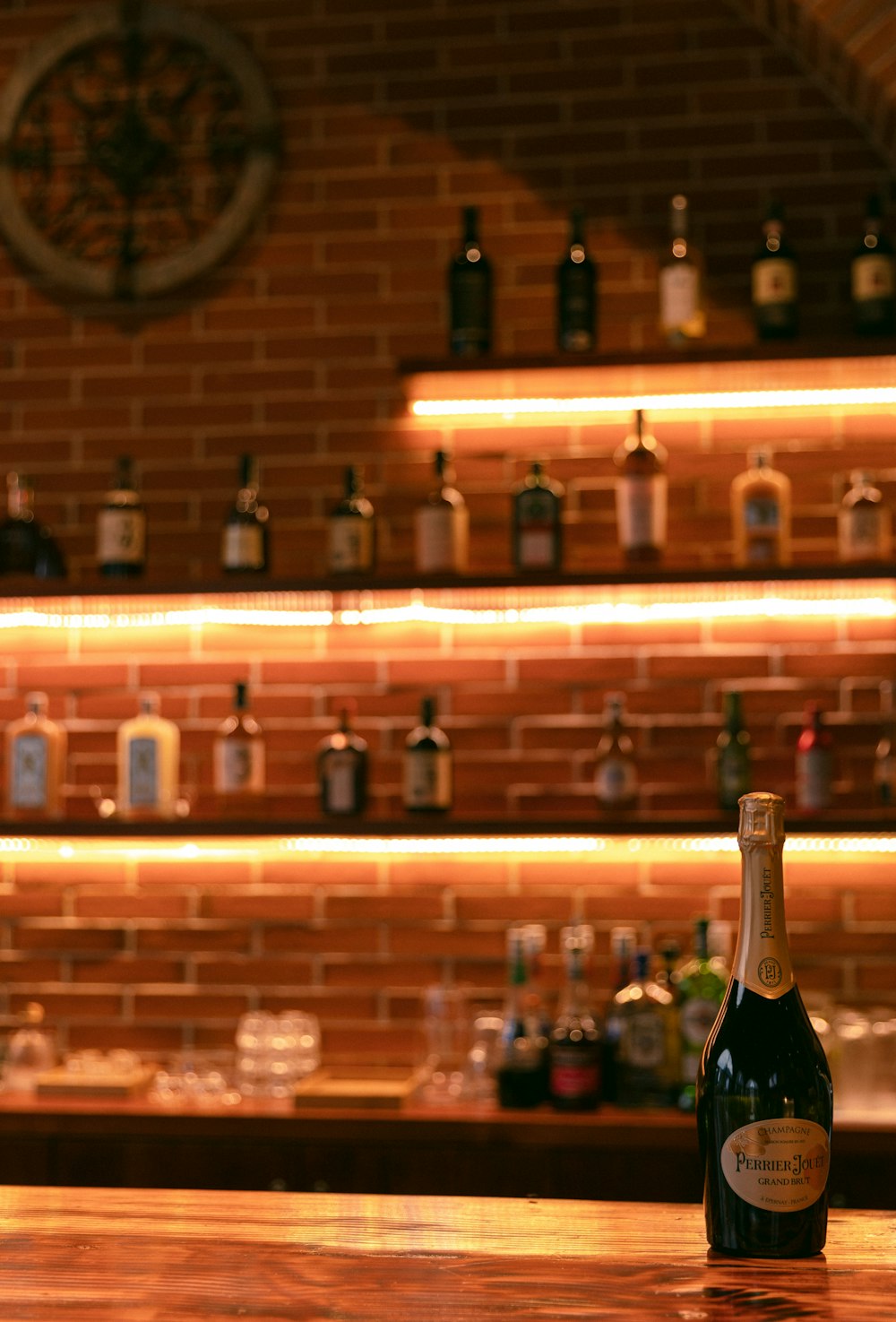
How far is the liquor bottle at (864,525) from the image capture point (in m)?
2.79

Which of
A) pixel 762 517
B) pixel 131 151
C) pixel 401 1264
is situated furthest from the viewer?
pixel 131 151

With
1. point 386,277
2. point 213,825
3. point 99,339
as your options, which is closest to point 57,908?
point 213,825

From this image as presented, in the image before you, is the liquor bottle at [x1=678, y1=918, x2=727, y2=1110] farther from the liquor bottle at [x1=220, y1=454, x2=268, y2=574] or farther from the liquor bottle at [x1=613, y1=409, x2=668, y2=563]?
the liquor bottle at [x1=220, y1=454, x2=268, y2=574]

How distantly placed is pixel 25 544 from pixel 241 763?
25.6 inches

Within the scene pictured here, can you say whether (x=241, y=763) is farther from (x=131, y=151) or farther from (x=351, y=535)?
(x=131, y=151)

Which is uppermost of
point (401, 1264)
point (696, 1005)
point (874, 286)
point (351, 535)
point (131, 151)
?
point (131, 151)

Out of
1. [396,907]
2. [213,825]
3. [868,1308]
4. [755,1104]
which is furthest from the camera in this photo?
[396,907]

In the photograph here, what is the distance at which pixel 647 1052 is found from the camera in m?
2.62

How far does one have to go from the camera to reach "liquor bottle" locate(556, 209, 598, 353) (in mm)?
2936

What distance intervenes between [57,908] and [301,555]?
918 mm

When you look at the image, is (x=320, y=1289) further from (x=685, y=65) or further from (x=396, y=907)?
(x=685, y=65)

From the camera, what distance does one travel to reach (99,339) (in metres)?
3.22

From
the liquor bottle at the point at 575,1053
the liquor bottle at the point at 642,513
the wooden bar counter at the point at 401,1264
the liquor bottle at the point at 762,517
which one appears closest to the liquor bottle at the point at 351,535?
the liquor bottle at the point at 642,513

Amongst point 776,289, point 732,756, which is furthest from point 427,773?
point 776,289
